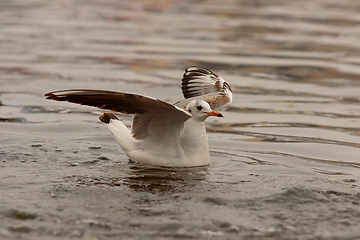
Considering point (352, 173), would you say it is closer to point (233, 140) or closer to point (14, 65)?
point (233, 140)

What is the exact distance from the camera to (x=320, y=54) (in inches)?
734

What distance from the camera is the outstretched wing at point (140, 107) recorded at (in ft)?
22.7

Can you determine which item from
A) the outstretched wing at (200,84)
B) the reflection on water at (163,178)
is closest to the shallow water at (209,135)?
the reflection on water at (163,178)

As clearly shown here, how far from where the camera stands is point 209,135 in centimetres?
1028

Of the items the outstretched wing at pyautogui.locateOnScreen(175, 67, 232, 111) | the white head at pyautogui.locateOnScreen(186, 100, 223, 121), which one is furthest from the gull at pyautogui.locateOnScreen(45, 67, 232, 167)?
the outstretched wing at pyautogui.locateOnScreen(175, 67, 232, 111)

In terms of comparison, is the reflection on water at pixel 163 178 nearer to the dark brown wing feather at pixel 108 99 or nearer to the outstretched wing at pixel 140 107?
the outstretched wing at pixel 140 107

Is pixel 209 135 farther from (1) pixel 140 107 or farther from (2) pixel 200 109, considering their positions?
(1) pixel 140 107

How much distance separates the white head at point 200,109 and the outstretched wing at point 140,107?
38 centimetres

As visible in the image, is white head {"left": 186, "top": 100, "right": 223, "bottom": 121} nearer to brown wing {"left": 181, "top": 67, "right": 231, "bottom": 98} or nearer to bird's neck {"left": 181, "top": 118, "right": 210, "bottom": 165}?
bird's neck {"left": 181, "top": 118, "right": 210, "bottom": 165}

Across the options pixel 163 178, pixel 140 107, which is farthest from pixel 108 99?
pixel 163 178

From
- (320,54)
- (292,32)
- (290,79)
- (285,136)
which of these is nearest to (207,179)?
(285,136)

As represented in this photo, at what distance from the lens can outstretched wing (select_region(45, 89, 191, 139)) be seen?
6.92m

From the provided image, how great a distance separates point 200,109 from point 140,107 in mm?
970

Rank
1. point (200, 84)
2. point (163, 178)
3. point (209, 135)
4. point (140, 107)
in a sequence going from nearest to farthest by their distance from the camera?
point (140, 107) → point (163, 178) → point (200, 84) → point (209, 135)
